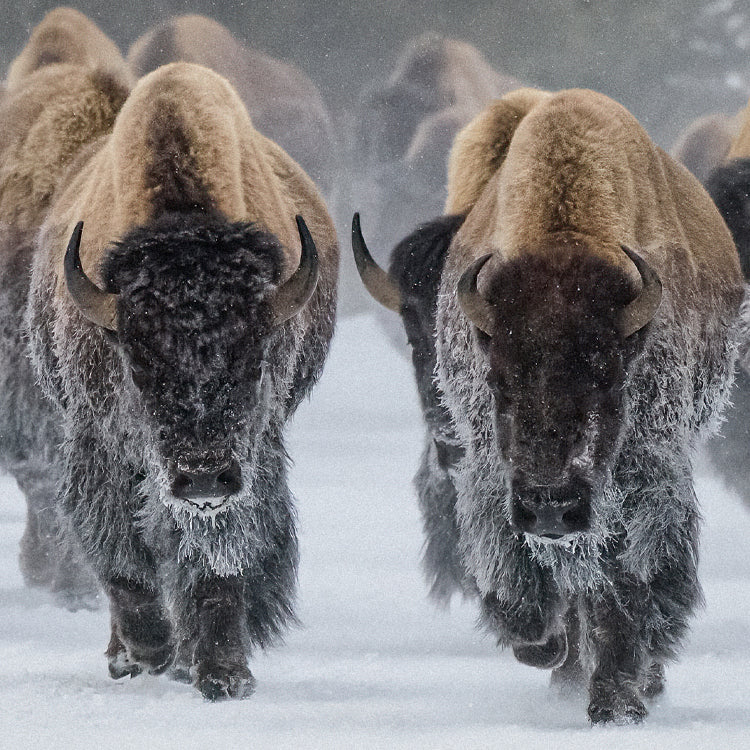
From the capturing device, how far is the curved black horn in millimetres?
4078

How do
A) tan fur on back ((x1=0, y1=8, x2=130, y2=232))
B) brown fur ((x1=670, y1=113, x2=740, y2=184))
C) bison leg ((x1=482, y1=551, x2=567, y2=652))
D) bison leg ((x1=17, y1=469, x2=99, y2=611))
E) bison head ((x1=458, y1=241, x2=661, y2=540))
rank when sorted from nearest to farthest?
bison head ((x1=458, y1=241, x2=661, y2=540))
bison leg ((x1=482, y1=551, x2=567, y2=652))
tan fur on back ((x1=0, y1=8, x2=130, y2=232))
bison leg ((x1=17, y1=469, x2=99, y2=611))
brown fur ((x1=670, y1=113, x2=740, y2=184))

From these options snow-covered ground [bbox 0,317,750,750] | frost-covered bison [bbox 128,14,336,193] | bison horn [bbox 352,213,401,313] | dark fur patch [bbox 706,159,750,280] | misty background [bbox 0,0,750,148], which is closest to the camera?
snow-covered ground [bbox 0,317,750,750]

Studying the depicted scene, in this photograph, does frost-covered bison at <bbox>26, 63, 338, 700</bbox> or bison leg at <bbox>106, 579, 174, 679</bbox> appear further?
bison leg at <bbox>106, 579, 174, 679</bbox>

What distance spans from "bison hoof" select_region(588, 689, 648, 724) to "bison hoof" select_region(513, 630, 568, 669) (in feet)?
0.95

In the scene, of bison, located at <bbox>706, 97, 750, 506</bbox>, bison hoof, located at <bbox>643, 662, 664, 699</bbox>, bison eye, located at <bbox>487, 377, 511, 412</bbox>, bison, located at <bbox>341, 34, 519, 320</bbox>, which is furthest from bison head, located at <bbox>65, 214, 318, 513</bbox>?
bison, located at <bbox>341, 34, 519, 320</bbox>

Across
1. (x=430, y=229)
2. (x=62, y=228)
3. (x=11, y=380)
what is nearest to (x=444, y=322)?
(x=430, y=229)

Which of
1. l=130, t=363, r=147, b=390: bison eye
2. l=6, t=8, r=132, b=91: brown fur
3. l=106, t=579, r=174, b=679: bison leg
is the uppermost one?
l=130, t=363, r=147, b=390: bison eye

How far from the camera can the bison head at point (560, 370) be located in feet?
12.0

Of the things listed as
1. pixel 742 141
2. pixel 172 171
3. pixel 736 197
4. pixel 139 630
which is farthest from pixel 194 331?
pixel 742 141

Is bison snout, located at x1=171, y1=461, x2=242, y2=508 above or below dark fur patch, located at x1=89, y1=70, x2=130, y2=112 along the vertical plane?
Answer: below

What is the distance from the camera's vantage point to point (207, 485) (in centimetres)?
379

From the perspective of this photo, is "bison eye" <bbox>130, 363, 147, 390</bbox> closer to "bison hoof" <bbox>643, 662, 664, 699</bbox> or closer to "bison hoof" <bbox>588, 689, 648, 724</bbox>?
"bison hoof" <bbox>588, 689, 648, 724</bbox>

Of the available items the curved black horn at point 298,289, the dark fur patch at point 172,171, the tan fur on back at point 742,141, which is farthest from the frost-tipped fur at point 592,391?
the tan fur on back at point 742,141

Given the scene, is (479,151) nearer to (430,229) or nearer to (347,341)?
(430,229)
